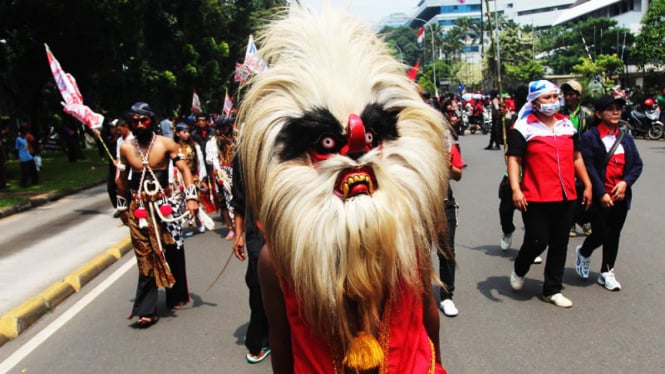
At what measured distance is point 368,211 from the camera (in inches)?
51.6

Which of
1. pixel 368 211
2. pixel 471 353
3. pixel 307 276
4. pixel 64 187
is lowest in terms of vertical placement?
pixel 64 187

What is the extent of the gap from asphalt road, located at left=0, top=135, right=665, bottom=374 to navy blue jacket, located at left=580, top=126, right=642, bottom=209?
3.18 feet

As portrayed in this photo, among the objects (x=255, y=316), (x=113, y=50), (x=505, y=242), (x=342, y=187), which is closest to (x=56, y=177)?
(x=113, y=50)

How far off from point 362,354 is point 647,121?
64.9ft

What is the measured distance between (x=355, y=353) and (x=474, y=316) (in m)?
3.67

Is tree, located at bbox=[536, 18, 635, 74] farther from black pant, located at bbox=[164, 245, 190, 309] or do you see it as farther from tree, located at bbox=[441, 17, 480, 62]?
black pant, located at bbox=[164, 245, 190, 309]

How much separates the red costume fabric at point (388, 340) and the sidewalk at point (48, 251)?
15.4 ft

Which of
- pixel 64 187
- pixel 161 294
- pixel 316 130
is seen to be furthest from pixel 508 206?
pixel 64 187

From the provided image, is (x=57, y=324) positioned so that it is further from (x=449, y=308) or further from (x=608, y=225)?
(x=608, y=225)

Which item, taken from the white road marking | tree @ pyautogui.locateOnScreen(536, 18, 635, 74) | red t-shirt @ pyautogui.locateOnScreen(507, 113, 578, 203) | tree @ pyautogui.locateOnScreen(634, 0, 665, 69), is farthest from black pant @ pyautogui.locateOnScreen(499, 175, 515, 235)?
tree @ pyautogui.locateOnScreen(536, 18, 635, 74)

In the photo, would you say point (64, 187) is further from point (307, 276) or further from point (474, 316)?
point (307, 276)

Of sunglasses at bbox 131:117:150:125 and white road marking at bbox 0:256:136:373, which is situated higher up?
sunglasses at bbox 131:117:150:125

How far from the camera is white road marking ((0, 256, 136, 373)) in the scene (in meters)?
4.75

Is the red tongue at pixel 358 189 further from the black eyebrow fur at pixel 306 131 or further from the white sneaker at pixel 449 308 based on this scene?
the white sneaker at pixel 449 308
